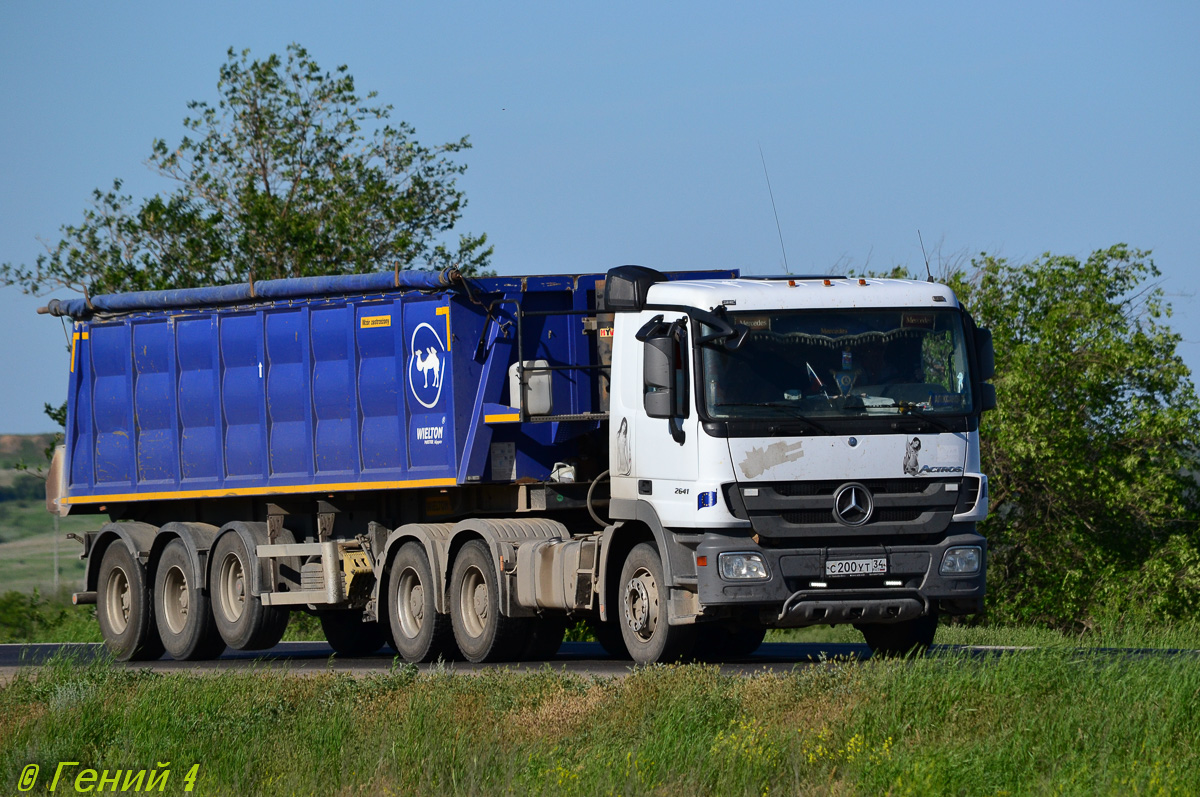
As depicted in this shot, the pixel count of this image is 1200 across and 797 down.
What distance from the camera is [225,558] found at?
17.9m

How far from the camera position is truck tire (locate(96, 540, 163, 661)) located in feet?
61.3

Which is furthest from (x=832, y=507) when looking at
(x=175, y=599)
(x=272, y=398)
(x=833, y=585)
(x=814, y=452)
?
(x=175, y=599)

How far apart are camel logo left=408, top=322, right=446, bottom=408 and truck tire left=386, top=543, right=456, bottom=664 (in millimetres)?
1461

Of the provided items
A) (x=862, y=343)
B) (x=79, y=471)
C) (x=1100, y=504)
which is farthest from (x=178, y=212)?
(x=862, y=343)

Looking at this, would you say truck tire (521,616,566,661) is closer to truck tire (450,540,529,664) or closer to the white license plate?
truck tire (450,540,529,664)

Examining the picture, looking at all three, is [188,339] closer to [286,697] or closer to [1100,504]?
[286,697]

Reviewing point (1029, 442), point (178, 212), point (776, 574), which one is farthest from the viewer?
point (178, 212)

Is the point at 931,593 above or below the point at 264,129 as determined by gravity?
below

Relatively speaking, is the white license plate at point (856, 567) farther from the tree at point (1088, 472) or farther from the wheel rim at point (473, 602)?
the tree at point (1088, 472)

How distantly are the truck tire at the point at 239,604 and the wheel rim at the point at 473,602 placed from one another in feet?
9.15

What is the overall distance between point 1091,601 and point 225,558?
17.9 m

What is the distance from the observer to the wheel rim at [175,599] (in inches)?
728

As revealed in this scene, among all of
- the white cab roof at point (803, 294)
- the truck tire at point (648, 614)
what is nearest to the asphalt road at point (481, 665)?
the truck tire at point (648, 614)

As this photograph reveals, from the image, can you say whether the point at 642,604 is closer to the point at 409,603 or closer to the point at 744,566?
the point at 744,566
